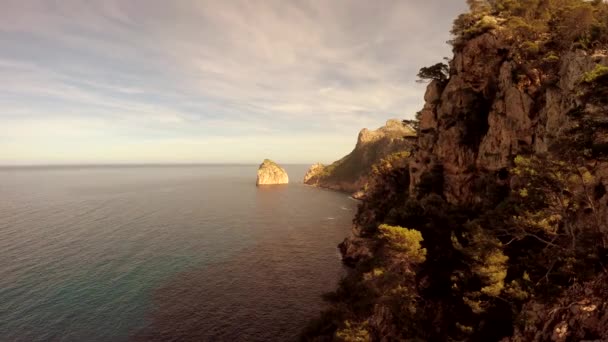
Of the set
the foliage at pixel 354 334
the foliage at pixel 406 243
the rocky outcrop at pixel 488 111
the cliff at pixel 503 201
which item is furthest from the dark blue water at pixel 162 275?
the rocky outcrop at pixel 488 111

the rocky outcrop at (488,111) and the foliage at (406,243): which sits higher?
the rocky outcrop at (488,111)

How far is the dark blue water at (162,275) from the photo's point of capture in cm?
4666

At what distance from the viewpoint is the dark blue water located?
46.7 m

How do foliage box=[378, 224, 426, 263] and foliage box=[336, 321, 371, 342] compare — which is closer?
foliage box=[336, 321, 371, 342]

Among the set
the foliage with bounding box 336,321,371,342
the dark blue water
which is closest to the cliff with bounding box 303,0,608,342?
the foliage with bounding box 336,321,371,342

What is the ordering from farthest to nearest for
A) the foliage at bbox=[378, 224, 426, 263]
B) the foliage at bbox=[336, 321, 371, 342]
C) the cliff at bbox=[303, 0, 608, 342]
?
1. the foliage at bbox=[378, 224, 426, 263]
2. the foliage at bbox=[336, 321, 371, 342]
3. the cliff at bbox=[303, 0, 608, 342]

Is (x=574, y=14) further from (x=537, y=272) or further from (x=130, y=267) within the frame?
(x=130, y=267)

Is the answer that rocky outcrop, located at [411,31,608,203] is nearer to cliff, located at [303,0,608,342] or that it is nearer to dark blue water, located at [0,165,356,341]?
cliff, located at [303,0,608,342]

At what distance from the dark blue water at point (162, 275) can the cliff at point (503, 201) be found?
13758 mm

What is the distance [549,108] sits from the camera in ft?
119

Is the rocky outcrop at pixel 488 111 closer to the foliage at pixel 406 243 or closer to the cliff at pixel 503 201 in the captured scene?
the cliff at pixel 503 201

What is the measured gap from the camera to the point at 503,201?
3322 cm

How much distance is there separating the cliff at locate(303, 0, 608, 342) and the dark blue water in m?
13.8

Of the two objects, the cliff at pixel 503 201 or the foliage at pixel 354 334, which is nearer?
the cliff at pixel 503 201
